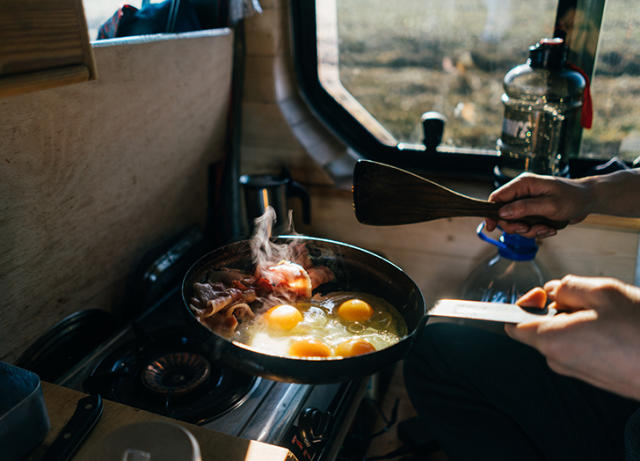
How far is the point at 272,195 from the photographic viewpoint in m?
1.87

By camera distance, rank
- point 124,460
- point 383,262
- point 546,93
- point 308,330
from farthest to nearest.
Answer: point 546,93
point 383,262
point 308,330
point 124,460

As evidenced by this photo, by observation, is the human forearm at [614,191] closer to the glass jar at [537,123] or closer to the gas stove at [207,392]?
the glass jar at [537,123]

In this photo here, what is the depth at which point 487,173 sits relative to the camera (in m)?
2.09

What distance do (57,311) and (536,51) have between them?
5.71 feet

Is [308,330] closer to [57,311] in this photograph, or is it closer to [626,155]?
[57,311]

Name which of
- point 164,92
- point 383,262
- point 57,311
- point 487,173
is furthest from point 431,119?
point 57,311

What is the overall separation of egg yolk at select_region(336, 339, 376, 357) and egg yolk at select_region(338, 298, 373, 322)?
111mm

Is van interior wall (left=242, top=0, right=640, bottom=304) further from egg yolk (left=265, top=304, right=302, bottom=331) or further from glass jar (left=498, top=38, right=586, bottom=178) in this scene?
egg yolk (left=265, top=304, right=302, bottom=331)

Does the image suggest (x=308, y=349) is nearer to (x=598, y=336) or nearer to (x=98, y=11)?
(x=598, y=336)

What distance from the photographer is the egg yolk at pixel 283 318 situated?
1.25m

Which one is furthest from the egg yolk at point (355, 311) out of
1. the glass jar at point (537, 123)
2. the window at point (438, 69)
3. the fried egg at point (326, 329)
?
the window at point (438, 69)

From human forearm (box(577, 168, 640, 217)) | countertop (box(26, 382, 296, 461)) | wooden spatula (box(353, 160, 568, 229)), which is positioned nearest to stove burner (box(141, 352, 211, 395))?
countertop (box(26, 382, 296, 461))

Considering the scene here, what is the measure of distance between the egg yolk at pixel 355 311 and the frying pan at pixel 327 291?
102 mm

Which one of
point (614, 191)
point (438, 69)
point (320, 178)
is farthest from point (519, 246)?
point (438, 69)
